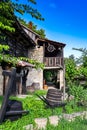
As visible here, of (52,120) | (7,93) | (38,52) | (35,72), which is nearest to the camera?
(7,93)

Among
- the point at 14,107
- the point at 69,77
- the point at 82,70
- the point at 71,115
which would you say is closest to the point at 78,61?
the point at 82,70

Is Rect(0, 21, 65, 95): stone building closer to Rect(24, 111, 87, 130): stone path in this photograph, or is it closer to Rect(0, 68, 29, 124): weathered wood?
Rect(24, 111, 87, 130): stone path

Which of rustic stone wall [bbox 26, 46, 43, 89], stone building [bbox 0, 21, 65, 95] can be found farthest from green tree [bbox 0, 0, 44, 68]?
rustic stone wall [bbox 26, 46, 43, 89]

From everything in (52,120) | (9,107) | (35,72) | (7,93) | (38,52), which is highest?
(38,52)

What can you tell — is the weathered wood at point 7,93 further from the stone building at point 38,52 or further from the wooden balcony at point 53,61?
the wooden balcony at point 53,61

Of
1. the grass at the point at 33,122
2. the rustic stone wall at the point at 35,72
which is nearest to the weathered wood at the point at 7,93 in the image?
the grass at the point at 33,122

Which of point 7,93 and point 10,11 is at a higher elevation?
point 10,11

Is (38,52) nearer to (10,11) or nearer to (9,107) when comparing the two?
(10,11)

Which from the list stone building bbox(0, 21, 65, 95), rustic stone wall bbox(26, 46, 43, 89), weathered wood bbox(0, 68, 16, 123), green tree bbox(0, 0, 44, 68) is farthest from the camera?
rustic stone wall bbox(26, 46, 43, 89)

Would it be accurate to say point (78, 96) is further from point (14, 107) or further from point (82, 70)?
point (82, 70)

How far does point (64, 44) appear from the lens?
31.7m

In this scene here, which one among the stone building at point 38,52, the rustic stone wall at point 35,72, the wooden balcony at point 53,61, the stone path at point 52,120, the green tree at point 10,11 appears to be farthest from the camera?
the wooden balcony at point 53,61

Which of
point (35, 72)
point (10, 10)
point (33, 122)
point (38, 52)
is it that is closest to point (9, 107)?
point (33, 122)

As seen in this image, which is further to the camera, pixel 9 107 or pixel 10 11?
pixel 10 11
